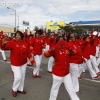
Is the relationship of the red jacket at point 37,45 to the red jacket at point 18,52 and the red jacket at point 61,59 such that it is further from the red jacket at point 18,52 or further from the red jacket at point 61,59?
the red jacket at point 61,59

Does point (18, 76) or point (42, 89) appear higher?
point (18, 76)

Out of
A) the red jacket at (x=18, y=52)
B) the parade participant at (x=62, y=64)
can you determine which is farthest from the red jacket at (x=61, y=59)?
the red jacket at (x=18, y=52)

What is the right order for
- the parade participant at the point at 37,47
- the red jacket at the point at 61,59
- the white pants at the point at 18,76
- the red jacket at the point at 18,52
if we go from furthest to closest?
the parade participant at the point at 37,47 < the white pants at the point at 18,76 < the red jacket at the point at 18,52 < the red jacket at the point at 61,59

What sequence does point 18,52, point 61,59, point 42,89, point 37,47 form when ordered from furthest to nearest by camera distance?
point 37,47 < point 42,89 < point 18,52 < point 61,59

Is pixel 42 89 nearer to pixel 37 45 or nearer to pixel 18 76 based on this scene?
pixel 18 76

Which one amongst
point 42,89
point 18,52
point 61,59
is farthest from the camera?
point 42,89

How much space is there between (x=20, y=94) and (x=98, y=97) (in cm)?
229

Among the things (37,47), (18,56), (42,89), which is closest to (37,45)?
(37,47)

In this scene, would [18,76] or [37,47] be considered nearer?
[18,76]

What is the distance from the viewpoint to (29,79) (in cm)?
711

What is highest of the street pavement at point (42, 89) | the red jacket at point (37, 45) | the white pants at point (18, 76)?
the red jacket at point (37, 45)

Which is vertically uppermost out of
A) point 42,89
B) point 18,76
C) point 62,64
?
point 62,64

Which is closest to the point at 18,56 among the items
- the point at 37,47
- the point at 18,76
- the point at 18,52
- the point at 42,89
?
the point at 18,52

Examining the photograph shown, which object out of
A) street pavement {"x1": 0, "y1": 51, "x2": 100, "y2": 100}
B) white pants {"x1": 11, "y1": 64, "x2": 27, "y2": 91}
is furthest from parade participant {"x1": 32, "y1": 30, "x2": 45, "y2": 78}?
white pants {"x1": 11, "y1": 64, "x2": 27, "y2": 91}
